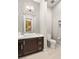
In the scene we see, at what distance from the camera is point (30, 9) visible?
4.55 meters

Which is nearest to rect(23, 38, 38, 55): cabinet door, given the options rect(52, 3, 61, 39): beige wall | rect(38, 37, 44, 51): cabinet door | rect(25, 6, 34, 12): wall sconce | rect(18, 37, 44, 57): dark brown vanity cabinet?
rect(18, 37, 44, 57): dark brown vanity cabinet

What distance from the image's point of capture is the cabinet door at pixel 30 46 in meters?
3.59

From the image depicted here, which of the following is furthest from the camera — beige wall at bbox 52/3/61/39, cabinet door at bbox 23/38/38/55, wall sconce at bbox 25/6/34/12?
beige wall at bbox 52/3/61/39

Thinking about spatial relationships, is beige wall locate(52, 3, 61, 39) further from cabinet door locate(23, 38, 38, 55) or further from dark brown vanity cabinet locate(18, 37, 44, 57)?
cabinet door locate(23, 38, 38, 55)

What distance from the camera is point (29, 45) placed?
3.73m

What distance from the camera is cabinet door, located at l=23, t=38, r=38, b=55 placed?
3588 millimetres

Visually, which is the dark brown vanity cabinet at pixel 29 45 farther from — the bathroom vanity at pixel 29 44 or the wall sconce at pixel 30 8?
the wall sconce at pixel 30 8

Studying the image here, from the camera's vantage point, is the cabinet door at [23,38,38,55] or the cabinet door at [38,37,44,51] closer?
the cabinet door at [23,38,38,55]

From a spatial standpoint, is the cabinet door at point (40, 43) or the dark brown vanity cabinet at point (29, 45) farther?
the cabinet door at point (40, 43)

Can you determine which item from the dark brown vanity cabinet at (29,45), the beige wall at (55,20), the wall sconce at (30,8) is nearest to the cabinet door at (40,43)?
the dark brown vanity cabinet at (29,45)

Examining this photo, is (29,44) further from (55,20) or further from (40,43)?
(55,20)
